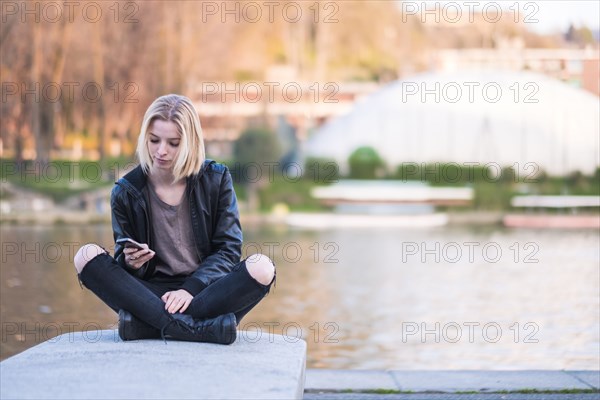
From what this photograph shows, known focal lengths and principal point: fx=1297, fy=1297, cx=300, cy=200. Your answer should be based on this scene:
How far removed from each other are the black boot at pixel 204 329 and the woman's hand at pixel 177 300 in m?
A: 0.04

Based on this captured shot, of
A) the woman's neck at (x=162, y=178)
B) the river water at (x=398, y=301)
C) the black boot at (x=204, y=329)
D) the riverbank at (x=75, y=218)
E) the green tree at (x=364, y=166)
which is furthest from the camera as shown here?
the green tree at (x=364, y=166)

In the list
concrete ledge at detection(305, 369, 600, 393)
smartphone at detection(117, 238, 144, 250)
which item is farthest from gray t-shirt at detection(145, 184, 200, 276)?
concrete ledge at detection(305, 369, 600, 393)

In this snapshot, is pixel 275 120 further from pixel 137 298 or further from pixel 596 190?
pixel 137 298

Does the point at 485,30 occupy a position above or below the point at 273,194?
above

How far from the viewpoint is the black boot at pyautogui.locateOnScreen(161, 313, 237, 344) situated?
5129 millimetres

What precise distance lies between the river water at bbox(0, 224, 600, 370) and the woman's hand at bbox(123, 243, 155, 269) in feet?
1.75

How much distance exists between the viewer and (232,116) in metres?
66.0

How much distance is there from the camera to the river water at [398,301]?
32.3 feet

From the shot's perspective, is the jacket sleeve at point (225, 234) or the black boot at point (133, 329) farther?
the jacket sleeve at point (225, 234)

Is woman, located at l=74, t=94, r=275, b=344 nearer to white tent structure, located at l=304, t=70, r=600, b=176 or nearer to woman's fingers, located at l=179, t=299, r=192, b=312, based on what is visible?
woman's fingers, located at l=179, t=299, r=192, b=312

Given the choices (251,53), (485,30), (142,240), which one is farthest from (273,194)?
(485,30)

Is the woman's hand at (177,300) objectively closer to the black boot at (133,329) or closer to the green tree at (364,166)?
the black boot at (133,329)

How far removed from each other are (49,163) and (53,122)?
506cm

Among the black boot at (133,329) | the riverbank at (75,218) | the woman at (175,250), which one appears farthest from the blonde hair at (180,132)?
the riverbank at (75,218)
